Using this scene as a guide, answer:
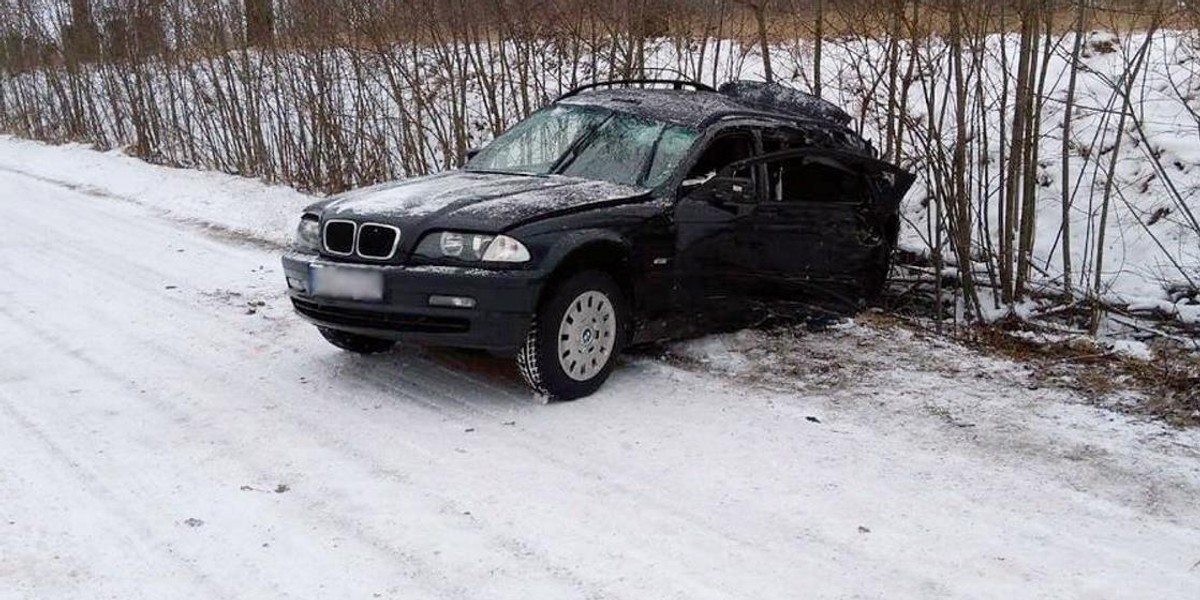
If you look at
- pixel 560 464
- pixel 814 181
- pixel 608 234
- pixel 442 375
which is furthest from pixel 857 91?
pixel 560 464

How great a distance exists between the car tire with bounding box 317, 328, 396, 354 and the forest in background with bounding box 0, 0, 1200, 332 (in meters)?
3.75

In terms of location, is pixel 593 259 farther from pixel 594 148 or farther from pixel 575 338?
pixel 594 148

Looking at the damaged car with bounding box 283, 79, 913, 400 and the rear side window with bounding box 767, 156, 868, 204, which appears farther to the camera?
the rear side window with bounding box 767, 156, 868, 204

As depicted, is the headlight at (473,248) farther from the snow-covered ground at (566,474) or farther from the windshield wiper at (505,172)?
the windshield wiper at (505,172)

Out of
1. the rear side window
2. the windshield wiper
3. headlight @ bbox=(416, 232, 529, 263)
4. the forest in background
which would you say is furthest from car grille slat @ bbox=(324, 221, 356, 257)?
the forest in background

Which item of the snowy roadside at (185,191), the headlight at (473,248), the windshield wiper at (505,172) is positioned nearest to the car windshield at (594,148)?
the windshield wiper at (505,172)

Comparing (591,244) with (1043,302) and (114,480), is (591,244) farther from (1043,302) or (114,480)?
(1043,302)

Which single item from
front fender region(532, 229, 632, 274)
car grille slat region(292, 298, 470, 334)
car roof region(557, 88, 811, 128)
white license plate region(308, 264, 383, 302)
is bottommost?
car grille slat region(292, 298, 470, 334)

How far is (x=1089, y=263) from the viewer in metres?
8.88

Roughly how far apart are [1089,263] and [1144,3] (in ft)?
8.14

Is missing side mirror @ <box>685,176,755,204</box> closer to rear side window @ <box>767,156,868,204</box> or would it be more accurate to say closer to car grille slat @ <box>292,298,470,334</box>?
rear side window @ <box>767,156,868,204</box>

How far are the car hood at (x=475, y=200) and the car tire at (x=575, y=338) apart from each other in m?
0.43

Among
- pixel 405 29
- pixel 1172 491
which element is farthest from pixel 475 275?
pixel 405 29

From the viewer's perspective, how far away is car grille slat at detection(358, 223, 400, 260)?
549 cm
